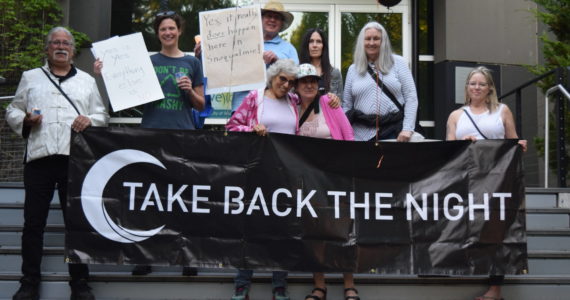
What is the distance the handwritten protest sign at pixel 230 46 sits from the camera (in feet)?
20.6

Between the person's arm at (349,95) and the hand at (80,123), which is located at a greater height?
the person's arm at (349,95)

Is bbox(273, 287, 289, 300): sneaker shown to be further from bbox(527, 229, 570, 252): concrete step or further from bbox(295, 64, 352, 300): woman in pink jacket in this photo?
bbox(527, 229, 570, 252): concrete step

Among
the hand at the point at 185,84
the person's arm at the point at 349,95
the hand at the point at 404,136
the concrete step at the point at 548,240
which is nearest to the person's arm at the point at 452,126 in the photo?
the hand at the point at 404,136

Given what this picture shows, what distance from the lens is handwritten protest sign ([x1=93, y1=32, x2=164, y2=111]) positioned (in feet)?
20.0

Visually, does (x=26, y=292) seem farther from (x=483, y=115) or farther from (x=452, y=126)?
(x=483, y=115)

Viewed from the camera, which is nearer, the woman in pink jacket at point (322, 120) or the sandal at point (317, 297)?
the sandal at point (317, 297)

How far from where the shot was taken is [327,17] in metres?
12.1

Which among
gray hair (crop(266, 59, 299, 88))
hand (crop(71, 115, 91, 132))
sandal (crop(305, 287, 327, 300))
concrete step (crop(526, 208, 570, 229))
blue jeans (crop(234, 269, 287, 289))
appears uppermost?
gray hair (crop(266, 59, 299, 88))

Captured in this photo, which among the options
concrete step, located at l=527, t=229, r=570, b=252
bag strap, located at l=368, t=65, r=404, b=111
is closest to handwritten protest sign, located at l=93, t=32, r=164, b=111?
bag strap, located at l=368, t=65, r=404, b=111

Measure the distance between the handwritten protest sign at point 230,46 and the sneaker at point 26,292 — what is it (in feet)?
6.78

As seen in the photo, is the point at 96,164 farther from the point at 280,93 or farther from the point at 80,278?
the point at 280,93

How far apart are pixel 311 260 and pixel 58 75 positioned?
2501 mm

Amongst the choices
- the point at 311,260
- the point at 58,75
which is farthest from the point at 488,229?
the point at 58,75

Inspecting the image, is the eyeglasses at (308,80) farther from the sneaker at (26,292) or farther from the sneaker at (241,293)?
the sneaker at (26,292)
